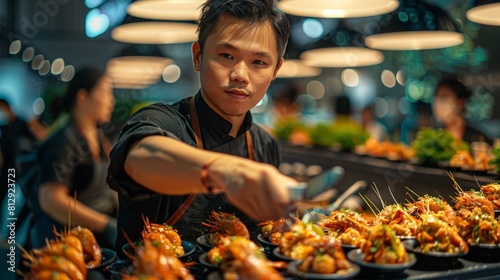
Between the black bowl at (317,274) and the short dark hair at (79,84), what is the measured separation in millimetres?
3159

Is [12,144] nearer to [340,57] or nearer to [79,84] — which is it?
[79,84]

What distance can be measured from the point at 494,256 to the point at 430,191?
2.32m

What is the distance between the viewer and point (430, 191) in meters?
4.45

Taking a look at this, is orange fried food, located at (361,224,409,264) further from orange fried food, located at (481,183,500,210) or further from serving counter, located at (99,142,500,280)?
orange fried food, located at (481,183,500,210)

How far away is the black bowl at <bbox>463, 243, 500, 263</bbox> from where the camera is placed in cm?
215

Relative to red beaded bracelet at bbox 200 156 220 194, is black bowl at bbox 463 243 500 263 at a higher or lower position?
lower

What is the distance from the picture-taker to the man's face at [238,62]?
2223 mm

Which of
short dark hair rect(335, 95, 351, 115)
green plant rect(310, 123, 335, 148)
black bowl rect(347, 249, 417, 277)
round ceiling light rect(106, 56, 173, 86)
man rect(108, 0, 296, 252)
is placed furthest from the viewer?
short dark hair rect(335, 95, 351, 115)

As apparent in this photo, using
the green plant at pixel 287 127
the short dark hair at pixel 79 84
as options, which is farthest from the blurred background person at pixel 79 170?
the green plant at pixel 287 127

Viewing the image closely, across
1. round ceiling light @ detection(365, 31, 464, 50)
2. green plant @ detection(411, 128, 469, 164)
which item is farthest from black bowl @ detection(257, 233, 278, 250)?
round ceiling light @ detection(365, 31, 464, 50)

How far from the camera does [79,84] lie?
173 inches

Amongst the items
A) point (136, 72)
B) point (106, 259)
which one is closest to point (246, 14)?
point (106, 259)

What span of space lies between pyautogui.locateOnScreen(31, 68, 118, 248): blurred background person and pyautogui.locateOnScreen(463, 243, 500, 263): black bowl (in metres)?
2.74

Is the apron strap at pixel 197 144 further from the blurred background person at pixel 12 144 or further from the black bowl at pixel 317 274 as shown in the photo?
the blurred background person at pixel 12 144
